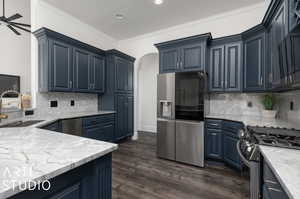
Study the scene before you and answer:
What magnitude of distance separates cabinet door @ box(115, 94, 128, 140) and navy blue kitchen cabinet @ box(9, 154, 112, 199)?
274 cm

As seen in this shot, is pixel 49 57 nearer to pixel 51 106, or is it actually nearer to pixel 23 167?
pixel 51 106

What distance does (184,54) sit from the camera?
9.84 ft

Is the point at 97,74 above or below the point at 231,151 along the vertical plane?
above

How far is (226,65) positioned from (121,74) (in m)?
2.46

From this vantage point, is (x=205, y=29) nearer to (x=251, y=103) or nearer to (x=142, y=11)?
(x=142, y=11)

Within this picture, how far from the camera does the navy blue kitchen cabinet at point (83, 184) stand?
0.73 m

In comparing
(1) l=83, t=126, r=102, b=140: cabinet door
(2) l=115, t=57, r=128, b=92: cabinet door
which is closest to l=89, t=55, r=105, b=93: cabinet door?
(2) l=115, t=57, r=128, b=92: cabinet door

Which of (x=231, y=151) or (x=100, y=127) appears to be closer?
(x=231, y=151)

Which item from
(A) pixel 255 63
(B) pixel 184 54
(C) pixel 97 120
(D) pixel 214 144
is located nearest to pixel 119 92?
(C) pixel 97 120

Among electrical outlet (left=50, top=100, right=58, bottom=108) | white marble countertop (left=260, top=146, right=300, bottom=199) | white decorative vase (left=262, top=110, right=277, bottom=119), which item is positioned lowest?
white marble countertop (left=260, top=146, right=300, bottom=199)

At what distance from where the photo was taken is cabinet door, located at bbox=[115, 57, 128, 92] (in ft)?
12.4

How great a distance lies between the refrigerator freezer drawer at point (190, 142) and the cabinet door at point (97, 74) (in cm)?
208

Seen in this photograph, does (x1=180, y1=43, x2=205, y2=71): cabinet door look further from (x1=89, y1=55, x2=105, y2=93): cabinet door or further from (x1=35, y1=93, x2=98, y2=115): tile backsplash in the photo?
(x1=35, y1=93, x2=98, y2=115): tile backsplash

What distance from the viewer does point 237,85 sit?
273 centimetres
